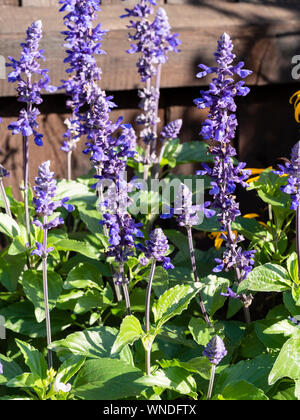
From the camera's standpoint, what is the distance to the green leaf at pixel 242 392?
2340 millimetres

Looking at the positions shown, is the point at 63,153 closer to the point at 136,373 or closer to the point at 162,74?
the point at 162,74

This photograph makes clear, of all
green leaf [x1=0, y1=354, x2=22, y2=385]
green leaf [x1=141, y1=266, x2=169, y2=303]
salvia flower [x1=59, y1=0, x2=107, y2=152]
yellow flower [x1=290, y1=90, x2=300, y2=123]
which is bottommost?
green leaf [x1=0, y1=354, x2=22, y2=385]

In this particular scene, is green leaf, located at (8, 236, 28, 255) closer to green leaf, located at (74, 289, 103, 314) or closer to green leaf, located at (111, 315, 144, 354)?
green leaf, located at (74, 289, 103, 314)

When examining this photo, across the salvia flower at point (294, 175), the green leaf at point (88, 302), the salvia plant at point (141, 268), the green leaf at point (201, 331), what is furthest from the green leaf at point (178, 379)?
the salvia flower at point (294, 175)

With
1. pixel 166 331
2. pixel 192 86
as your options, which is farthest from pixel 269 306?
pixel 192 86

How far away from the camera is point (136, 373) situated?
2387 mm

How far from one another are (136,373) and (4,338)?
0.97 m

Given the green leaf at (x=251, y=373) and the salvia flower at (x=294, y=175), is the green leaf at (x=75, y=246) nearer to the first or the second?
the green leaf at (x=251, y=373)

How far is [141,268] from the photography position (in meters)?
3.07

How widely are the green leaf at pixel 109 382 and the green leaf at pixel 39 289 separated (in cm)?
53

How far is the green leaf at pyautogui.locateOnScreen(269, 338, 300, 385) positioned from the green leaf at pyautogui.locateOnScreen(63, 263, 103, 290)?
999 mm

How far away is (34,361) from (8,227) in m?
0.78

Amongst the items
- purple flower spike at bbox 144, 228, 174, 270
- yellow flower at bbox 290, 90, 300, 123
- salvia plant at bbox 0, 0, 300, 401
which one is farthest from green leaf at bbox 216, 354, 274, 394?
yellow flower at bbox 290, 90, 300, 123

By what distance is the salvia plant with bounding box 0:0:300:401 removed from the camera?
242cm
